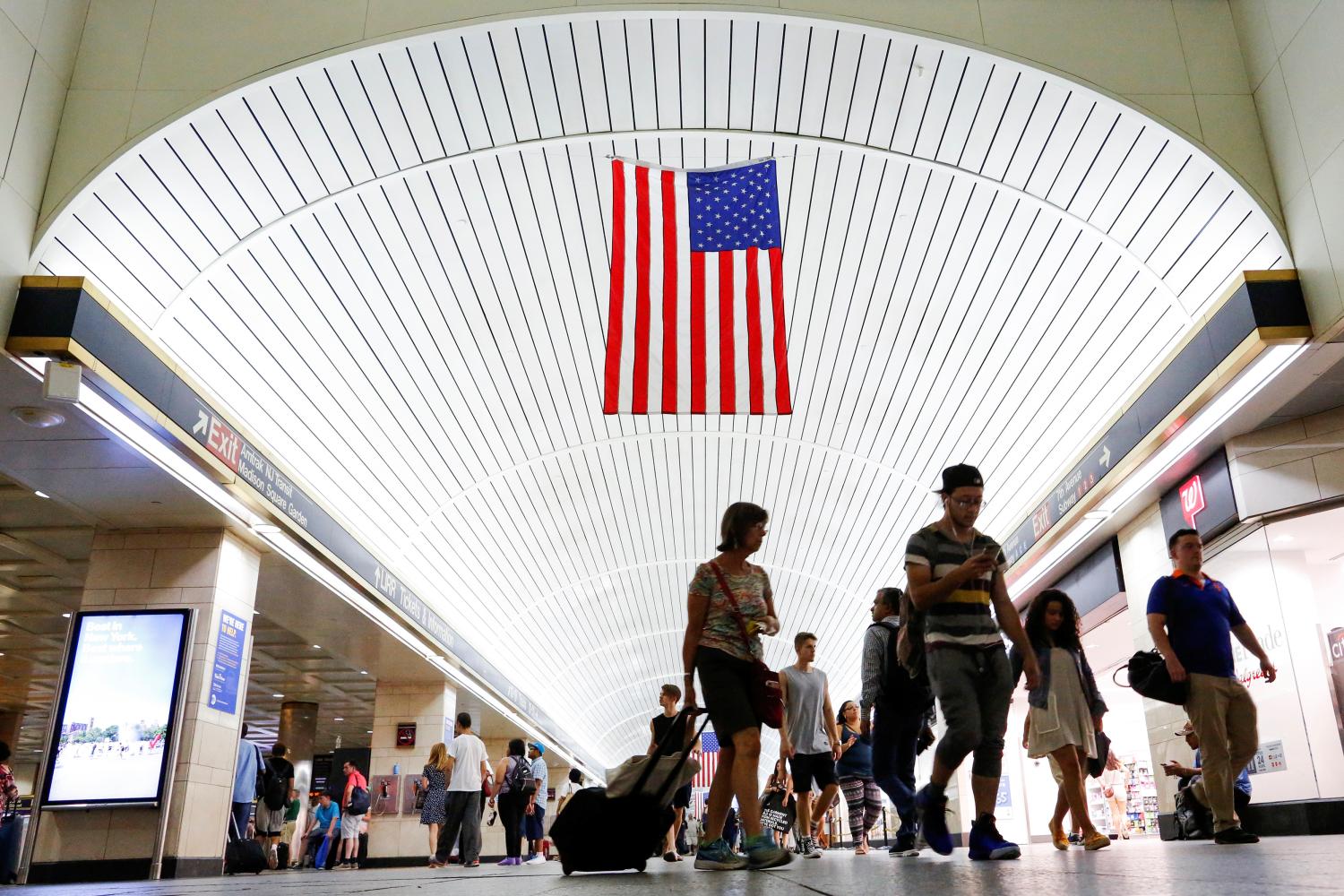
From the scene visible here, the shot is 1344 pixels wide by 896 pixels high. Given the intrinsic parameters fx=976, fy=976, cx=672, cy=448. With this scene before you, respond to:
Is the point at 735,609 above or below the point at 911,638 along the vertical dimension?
above

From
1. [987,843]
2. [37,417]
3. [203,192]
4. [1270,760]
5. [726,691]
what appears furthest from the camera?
[1270,760]

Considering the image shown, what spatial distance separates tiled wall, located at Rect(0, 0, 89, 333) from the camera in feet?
27.1

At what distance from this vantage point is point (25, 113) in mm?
8531

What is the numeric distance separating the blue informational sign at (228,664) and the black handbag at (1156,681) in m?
10.8

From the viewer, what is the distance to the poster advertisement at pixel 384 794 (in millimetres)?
23656

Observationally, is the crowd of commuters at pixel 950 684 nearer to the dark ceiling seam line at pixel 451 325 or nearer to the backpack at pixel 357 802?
the dark ceiling seam line at pixel 451 325

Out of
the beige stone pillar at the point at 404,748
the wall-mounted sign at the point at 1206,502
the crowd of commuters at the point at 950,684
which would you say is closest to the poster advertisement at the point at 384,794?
the beige stone pillar at the point at 404,748

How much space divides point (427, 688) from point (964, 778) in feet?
42.7

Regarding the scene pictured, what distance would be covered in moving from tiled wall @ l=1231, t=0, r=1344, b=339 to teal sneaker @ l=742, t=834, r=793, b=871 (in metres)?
6.72

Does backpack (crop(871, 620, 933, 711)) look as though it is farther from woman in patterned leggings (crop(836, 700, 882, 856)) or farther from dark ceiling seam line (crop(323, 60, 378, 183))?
dark ceiling seam line (crop(323, 60, 378, 183))

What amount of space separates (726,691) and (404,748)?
21.0 m

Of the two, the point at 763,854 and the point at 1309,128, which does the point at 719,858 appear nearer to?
the point at 763,854

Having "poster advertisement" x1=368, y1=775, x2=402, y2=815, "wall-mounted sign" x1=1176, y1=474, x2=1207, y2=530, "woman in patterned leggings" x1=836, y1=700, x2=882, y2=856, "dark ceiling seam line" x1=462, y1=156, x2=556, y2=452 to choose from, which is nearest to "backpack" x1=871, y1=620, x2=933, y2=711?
"woman in patterned leggings" x1=836, y1=700, x2=882, y2=856

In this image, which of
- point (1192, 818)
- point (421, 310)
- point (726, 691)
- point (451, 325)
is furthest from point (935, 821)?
point (451, 325)
